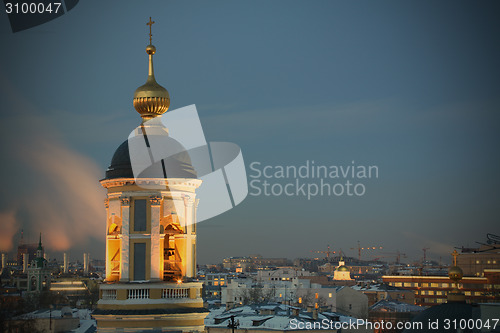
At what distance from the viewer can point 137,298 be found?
928 inches

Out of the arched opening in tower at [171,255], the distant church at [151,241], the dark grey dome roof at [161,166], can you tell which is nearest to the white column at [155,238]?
the distant church at [151,241]

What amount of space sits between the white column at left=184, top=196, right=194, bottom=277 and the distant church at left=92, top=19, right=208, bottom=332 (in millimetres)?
25

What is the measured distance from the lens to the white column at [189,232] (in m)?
24.4

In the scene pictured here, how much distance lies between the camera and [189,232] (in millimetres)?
24438

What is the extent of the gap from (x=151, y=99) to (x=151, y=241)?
146 inches

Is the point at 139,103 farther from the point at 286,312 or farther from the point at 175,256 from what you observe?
the point at 286,312

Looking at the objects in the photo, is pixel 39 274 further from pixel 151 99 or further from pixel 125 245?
pixel 125 245

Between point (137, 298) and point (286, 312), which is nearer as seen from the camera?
point (137, 298)

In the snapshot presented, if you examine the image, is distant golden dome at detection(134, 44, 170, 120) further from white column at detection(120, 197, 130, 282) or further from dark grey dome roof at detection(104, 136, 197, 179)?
white column at detection(120, 197, 130, 282)

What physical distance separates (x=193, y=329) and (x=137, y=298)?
162cm

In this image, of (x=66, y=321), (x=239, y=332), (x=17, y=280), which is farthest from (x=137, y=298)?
(x=17, y=280)

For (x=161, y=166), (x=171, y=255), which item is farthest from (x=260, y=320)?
(x=161, y=166)

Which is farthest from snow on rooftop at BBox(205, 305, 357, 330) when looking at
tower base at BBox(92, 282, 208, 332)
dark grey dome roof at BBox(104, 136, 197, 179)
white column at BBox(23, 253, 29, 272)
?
white column at BBox(23, 253, 29, 272)

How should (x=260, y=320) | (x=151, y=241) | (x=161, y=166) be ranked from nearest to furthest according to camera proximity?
(x=151, y=241) → (x=161, y=166) → (x=260, y=320)
